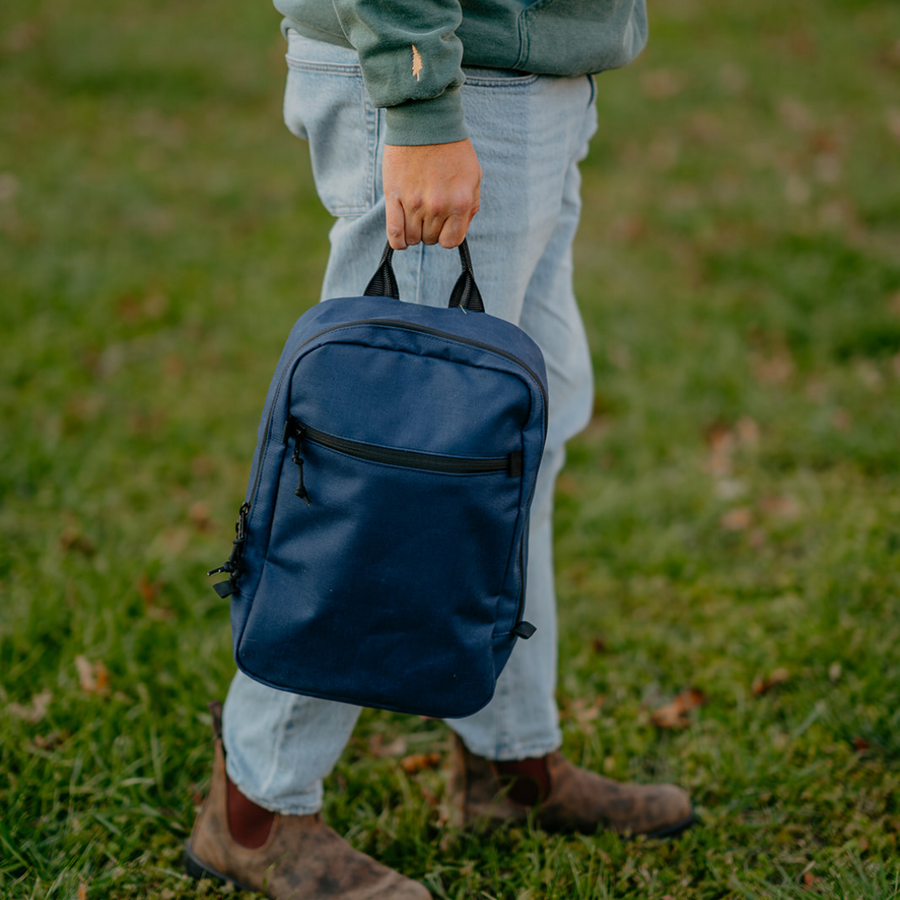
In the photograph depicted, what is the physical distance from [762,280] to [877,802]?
3.04m

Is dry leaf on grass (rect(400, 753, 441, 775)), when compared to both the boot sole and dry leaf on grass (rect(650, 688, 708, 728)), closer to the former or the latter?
the boot sole

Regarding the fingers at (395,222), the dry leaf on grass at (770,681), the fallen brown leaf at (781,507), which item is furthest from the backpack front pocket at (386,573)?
the fallen brown leaf at (781,507)

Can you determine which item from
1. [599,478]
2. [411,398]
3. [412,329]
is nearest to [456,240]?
[412,329]

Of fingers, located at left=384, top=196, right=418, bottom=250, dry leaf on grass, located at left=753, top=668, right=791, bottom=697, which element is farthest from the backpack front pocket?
dry leaf on grass, located at left=753, top=668, right=791, bottom=697

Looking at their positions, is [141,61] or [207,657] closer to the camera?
[207,657]

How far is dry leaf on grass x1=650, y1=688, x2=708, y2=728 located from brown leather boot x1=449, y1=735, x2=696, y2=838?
31 centimetres

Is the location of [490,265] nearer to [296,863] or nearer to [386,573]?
[386,573]

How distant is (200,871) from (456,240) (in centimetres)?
142

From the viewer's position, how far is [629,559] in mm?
2885

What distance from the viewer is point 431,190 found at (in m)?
1.31

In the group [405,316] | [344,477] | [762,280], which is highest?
[405,316]

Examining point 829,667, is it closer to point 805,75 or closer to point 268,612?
point 268,612

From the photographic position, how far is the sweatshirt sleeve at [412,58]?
123 centimetres

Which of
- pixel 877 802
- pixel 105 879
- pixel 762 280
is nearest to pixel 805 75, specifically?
pixel 762 280
